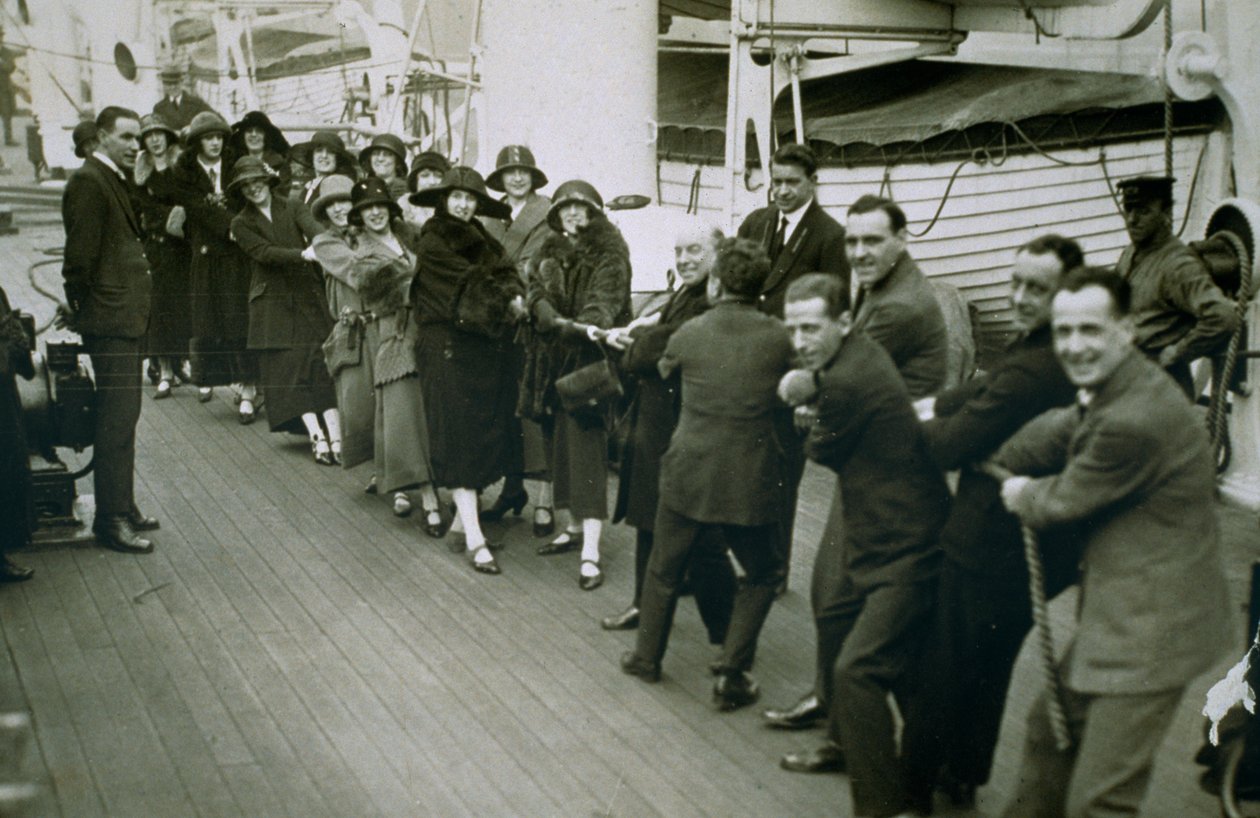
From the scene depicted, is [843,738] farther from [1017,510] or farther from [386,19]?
[386,19]

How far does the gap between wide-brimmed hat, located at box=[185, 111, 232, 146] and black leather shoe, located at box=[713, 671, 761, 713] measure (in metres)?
6.09

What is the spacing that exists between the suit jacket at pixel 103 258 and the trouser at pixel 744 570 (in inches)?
127

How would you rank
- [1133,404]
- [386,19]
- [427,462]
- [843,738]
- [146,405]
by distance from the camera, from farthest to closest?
[386,19] < [146,405] < [427,462] < [843,738] < [1133,404]

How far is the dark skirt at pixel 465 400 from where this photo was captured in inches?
282

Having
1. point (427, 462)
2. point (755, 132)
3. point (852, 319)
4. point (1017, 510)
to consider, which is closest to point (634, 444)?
point (852, 319)

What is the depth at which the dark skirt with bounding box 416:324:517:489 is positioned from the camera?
Result: 716 cm

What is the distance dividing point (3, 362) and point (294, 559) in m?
1.78

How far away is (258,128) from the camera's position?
9828mm

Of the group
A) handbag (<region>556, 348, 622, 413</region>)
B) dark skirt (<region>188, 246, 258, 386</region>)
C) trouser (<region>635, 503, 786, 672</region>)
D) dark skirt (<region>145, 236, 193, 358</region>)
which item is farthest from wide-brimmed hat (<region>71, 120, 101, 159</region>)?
trouser (<region>635, 503, 786, 672</region>)

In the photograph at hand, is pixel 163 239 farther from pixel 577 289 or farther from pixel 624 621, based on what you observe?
pixel 624 621

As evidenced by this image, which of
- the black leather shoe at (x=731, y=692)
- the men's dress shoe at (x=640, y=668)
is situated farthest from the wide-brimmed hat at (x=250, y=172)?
the black leather shoe at (x=731, y=692)

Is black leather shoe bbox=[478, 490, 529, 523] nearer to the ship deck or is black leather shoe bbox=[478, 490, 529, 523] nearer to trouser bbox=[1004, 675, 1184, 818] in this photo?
the ship deck

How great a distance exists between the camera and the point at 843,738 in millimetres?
4367

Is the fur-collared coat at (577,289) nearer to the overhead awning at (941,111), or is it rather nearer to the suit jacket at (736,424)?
the suit jacket at (736,424)
